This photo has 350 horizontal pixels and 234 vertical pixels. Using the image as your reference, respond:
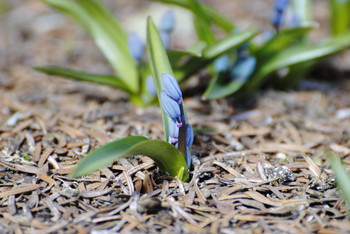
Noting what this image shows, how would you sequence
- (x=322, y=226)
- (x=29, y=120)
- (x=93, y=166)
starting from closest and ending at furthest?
(x=93, y=166), (x=322, y=226), (x=29, y=120)

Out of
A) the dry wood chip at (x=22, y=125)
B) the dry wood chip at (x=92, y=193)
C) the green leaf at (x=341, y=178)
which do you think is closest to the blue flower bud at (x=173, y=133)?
the dry wood chip at (x=92, y=193)

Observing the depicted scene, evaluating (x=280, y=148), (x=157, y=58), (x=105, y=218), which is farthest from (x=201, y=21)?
(x=105, y=218)

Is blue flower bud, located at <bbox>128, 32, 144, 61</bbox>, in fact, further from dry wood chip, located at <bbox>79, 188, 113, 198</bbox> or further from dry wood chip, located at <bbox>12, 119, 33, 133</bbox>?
dry wood chip, located at <bbox>79, 188, 113, 198</bbox>

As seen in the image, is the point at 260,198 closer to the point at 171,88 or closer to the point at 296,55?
the point at 171,88

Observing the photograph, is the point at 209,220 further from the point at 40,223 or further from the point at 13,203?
the point at 13,203

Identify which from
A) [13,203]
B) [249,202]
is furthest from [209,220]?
[13,203]

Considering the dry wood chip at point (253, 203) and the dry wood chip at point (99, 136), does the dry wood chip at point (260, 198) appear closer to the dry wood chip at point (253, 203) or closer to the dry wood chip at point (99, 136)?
the dry wood chip at point (253, 203)
